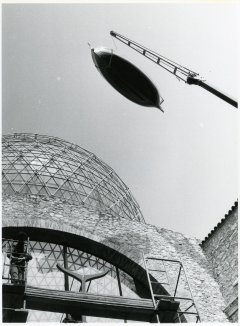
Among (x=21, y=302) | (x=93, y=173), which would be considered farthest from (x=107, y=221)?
(x=93, y=173)

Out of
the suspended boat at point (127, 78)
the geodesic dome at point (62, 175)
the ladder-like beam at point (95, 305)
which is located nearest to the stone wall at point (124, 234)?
the ladder-like beam at point (95, 305)

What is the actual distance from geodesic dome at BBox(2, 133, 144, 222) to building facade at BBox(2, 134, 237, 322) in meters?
3.63

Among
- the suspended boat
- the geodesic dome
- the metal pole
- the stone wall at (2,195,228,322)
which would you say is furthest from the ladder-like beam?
the geodesic dome

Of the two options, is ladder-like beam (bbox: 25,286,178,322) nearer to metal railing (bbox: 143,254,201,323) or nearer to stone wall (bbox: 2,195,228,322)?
metal railing (bbox: 143,254,201,323)

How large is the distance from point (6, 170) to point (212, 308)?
329 inches

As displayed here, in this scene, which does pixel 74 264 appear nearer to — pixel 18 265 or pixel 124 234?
pixel 124 234

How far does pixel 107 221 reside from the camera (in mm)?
11438

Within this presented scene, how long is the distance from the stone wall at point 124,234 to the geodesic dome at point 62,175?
341 centimetres

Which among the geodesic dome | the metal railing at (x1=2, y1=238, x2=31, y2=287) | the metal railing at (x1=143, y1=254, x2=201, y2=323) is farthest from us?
the geodesic dome

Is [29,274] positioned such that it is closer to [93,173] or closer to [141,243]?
[141,243]

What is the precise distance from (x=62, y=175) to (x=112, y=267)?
6257mm

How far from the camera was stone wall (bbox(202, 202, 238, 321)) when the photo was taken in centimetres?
1183

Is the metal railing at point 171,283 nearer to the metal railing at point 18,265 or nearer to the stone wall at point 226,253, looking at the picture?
the stone wall at point 226,253

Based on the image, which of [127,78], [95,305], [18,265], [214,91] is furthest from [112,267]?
[214,91]
